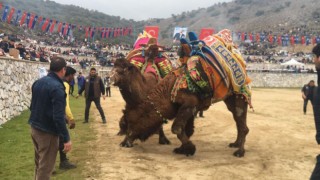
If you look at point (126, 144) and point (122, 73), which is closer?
point (122, 73)

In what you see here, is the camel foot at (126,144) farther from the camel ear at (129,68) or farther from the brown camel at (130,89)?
the camel ear at (129,68)

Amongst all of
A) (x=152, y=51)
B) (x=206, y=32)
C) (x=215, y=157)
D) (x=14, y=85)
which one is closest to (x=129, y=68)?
(x=152, y=51)

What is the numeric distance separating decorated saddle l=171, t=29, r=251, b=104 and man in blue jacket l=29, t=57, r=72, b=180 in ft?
10.8

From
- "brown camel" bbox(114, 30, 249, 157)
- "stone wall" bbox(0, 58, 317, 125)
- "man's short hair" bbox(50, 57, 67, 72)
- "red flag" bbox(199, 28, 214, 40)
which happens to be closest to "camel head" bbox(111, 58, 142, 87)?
"brown camel" bbox(114, 30, 249, 157)

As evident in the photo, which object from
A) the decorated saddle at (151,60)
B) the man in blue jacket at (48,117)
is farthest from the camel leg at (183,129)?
the man in blue jacket at (48,117)

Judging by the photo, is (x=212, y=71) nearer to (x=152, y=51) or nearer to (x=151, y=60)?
(x=152, y=51)

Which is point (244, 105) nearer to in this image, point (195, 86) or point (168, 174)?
point (195, 86)

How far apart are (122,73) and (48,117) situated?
344 centimetres

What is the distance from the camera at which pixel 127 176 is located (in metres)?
6.22

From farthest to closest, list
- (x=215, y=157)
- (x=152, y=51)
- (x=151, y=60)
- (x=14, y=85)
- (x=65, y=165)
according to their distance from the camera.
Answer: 1. (x=14, y=85)
2. (x=151, y=60)
3. (x=152, y=51)
4. (x=215, y=157)
5. (x=65, y=165)

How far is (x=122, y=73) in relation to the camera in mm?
7918

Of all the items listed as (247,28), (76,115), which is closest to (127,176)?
(76,115)

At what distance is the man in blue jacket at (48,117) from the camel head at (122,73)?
3138 millimetres

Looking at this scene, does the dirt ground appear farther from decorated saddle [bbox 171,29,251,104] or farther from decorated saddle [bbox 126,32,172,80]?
decorated saddle [bbox 126,32,172,80]
